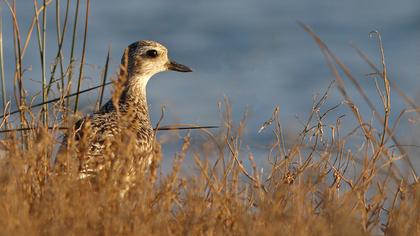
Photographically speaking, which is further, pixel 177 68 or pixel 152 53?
pixel 177 68

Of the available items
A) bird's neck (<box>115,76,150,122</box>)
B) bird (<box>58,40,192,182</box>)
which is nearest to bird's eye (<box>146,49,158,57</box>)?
bird (<box>58,40,192,182</box>)

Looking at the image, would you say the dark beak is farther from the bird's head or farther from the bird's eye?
the bird's eye

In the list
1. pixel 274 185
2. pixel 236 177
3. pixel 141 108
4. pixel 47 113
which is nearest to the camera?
pixel 236 177

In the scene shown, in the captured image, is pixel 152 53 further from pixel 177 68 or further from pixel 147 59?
pixel 177 68

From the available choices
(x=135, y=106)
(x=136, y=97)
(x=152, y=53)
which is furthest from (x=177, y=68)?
(x=135, y=106)

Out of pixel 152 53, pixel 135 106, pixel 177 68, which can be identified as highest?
pixel 152 53

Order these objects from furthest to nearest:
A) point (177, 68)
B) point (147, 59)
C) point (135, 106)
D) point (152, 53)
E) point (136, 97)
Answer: point (177, 68) < point (152, 53) < point (147, 59) < point (136, 97) < point (135, 106)

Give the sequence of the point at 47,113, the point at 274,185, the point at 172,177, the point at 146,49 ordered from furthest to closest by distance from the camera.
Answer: the point at 146,49
the point at 47,113
the point at 274,185
the point at 172,177

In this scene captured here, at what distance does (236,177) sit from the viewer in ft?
18.0

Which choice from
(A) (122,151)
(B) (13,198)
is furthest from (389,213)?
(B) (13,198)

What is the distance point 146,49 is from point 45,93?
215 centimetres

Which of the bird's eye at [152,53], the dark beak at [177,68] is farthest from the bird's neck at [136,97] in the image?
the dark beak at [177,68]

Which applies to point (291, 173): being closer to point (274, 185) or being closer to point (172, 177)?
point (274, 185)

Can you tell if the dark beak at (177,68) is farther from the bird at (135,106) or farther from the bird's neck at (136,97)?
the bird's neck at (136,97)
